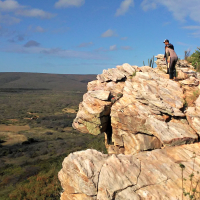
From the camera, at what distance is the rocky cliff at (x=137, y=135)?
10383 mm

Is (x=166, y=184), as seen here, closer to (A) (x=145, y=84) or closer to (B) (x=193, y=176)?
(B) (x=193, y=176)

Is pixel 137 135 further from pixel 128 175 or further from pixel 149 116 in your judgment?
pixel 128 175

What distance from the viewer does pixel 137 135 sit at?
1510 centimetres

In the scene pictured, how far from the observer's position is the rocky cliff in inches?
409

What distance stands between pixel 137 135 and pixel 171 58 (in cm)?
711

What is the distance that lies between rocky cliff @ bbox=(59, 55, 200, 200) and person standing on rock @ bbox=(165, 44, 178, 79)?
81 centimetres

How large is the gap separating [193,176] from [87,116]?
9.48 meters

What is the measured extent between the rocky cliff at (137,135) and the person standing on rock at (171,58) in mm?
808

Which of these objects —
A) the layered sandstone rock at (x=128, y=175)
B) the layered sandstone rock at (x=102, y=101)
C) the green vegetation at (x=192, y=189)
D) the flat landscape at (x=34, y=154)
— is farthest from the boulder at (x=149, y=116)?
A: the flat landscape at (x=34, y=154)

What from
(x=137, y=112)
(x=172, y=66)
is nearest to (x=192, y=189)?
(x=137, y=112)

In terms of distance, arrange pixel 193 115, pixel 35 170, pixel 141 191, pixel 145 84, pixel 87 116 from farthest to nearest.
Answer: pixel 35 170
pixel 87 116
pixel 145 84
pixel 193 115
pixel 141 191

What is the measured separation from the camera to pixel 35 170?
24.2m

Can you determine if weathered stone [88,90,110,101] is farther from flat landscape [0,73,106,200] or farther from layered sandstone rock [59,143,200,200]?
flat landscape [0,73,106,200]

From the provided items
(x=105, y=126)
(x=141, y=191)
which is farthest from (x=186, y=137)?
(x=105, y=126)
